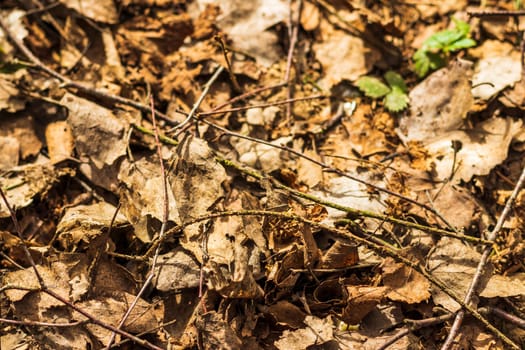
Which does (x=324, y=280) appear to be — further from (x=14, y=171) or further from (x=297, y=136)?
(x=14, y=171)

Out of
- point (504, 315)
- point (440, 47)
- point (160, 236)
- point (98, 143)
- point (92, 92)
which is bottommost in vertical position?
point (504, 315)

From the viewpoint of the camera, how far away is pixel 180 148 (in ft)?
8.35

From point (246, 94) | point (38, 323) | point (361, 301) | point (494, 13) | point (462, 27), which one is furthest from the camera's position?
point (462, 27)

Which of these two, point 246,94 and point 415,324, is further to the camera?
point 246,94

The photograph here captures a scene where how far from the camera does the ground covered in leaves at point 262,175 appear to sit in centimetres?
229

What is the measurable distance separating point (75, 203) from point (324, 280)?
61.9 inches

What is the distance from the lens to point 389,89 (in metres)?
3.05

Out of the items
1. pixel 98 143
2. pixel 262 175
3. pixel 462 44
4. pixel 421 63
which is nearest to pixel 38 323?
pixel 98 143

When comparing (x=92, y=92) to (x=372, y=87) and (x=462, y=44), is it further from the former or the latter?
(x=462, y=44)

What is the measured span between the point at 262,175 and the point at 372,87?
109 cm

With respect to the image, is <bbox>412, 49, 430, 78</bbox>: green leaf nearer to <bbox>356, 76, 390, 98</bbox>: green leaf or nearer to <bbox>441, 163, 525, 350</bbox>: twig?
<bbox>356, 76, 390, 98</bbox>: green leaf

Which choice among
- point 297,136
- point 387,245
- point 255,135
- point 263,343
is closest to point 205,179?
point 255,135

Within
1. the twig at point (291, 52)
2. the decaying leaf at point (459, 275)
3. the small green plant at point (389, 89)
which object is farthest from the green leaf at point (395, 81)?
the decaying leaf at point (459, 275)

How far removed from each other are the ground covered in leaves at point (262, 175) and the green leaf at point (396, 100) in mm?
11
